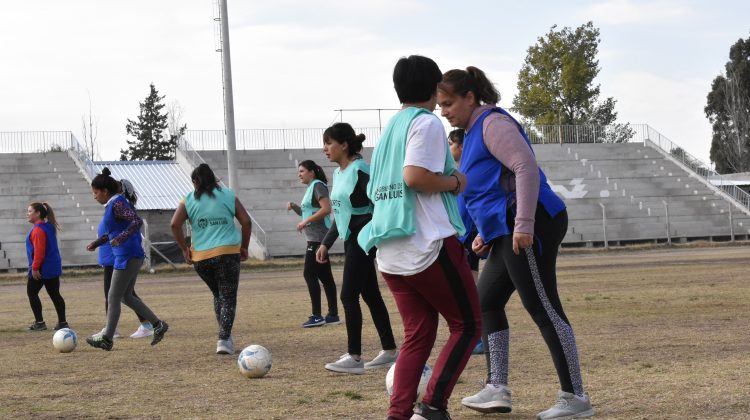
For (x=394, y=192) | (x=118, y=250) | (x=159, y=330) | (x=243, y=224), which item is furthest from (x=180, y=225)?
(x=394, y=192)

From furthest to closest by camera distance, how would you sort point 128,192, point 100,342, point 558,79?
point 558,79 < point 128,192 < point 100,342

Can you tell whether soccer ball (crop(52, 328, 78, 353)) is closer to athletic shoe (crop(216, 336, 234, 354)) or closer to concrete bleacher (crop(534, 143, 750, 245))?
athletic shoe (crop(216, 336, 234, 354))

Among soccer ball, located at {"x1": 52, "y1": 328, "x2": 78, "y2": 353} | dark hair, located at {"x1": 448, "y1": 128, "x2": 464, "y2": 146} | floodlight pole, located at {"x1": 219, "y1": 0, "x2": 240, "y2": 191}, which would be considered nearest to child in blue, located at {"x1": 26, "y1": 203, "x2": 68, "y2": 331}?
soccer ball, located at {"x1": 52, "y1": 328, "x2": 78, "y2": 353}

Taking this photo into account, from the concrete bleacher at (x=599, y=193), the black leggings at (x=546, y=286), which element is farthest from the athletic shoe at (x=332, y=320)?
the concrete bleacher at (x=599, y=193)

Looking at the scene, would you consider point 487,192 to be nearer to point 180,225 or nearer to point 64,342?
point 180,225

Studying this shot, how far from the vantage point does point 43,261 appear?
46.4ft

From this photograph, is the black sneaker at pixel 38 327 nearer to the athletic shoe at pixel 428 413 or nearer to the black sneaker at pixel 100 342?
the black sneaker at pixel 100 342

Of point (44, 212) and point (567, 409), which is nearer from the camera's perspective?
point (567, 409)

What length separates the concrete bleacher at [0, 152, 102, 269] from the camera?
115 ft

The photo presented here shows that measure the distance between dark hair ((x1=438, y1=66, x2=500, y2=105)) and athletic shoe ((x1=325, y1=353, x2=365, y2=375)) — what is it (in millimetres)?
3005

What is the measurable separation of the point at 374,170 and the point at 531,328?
650 cm

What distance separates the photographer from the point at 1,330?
14.3 m

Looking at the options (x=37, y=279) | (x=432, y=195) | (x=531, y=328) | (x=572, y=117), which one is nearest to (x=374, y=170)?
(x=432, y=195)

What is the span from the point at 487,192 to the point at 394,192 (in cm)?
90
